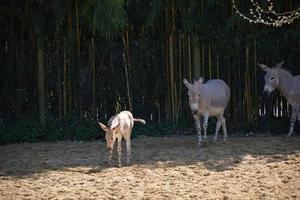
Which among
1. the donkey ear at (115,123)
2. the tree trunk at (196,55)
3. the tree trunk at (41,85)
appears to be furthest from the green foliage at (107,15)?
the donkey ear at (115,123)

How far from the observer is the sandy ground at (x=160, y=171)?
573 cm

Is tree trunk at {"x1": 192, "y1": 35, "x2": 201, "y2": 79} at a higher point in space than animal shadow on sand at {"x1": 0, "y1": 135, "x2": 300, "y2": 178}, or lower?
higher

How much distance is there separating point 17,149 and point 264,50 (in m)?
5.67

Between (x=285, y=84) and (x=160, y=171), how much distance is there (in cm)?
438

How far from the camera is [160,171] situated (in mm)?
6836

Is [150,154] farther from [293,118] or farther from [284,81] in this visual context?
[284,81]

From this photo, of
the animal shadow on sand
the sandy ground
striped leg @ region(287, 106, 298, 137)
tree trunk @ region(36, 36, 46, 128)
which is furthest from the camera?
tree trunk @ region(36, 36, 46, 128)

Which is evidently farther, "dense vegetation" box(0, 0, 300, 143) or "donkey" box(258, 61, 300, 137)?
"dense vegetation" box(0, 0, 300, 143)

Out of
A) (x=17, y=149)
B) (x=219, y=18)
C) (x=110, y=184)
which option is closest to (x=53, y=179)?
(x=110, y=184)

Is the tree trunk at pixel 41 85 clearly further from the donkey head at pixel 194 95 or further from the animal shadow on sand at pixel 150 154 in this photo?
the donkey head at pixel 194 95

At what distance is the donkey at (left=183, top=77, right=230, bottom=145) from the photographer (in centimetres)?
877

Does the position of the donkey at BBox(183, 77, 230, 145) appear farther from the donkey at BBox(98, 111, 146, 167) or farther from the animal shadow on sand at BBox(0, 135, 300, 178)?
the donkey at BBox(98, 111, 146, 167)

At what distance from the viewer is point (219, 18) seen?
10477mm

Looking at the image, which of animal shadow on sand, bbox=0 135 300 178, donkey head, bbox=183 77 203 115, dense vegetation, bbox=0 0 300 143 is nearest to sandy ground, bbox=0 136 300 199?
animal shadow on sand, bbox=0 135 300 178
